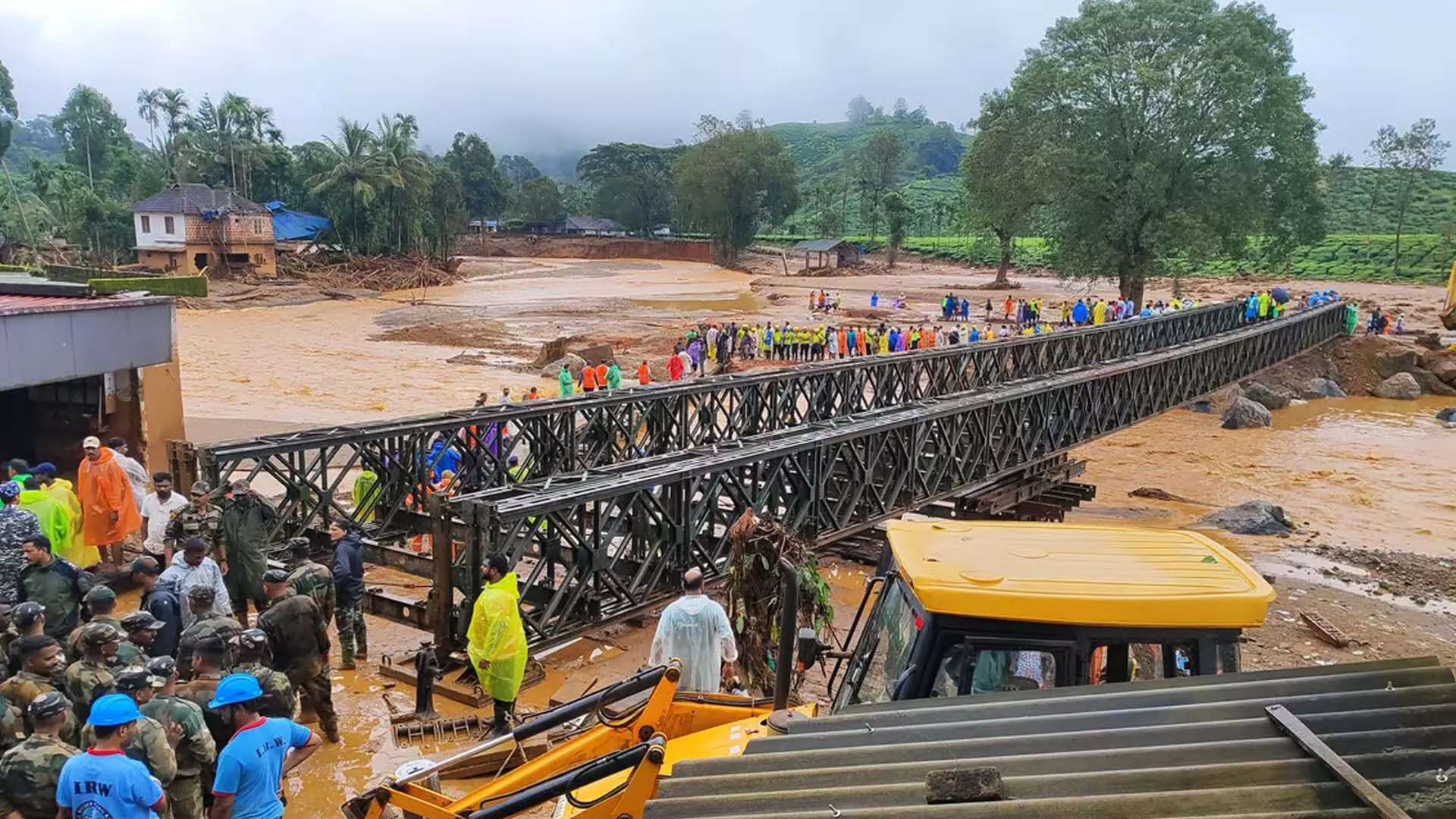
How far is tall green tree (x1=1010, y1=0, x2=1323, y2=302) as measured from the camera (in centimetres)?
3050

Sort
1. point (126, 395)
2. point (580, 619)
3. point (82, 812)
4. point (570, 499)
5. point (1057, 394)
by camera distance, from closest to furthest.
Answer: point (82, 812) < point (570, 499) < point (580, 619) < point (126, 395) < point (1057, 394)

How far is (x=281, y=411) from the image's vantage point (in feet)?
68.9

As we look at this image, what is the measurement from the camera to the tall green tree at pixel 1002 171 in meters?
34.5

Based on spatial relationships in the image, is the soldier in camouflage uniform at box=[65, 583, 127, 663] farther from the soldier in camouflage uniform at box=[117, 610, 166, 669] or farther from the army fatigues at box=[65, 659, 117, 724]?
the army fatigues at box=[65, 659, 117, 724]

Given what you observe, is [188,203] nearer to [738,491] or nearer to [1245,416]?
[1245,416]

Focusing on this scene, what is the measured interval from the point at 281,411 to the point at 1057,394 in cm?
1649

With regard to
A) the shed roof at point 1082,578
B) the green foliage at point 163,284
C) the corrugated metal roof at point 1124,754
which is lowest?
the corrugated metal roof at point 1124,754

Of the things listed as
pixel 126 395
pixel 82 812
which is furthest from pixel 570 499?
pixel 126 395

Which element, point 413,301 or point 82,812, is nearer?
point 82,812

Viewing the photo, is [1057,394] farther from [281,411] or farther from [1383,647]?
[281,411]

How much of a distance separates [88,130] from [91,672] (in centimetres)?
10071

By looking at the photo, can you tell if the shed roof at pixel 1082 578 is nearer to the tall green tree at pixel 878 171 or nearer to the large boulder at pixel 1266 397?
the large boulder at pixel 1266 397

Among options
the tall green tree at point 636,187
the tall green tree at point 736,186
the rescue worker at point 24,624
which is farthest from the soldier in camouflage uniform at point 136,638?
the tall green tree at point 636,187

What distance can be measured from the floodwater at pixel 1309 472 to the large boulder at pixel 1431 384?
2.41 m
